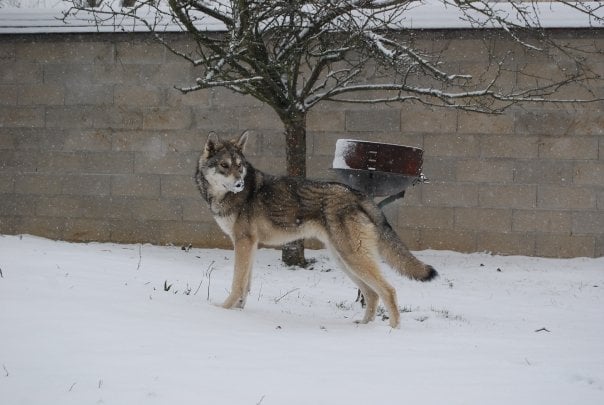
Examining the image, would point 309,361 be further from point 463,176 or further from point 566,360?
point 463,176

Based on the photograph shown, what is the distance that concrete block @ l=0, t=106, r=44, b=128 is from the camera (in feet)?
30.8

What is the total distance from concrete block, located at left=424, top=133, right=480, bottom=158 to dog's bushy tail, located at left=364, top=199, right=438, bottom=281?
→ 3.26 meters

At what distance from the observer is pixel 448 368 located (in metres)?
3.86

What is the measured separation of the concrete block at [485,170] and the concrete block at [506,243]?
2.34 feet

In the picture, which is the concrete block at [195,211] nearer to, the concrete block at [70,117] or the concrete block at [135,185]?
the concrete block at [135,185]

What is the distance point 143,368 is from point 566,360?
268 centimetres

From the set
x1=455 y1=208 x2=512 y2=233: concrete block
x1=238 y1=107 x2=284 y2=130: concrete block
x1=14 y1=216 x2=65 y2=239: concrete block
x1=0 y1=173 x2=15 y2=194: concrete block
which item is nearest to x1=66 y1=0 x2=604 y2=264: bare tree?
x1=238 y1=107 x2=284 y2=130: concrete block

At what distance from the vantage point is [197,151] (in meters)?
8.97

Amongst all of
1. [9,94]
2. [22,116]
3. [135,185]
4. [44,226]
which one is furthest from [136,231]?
[9,94]

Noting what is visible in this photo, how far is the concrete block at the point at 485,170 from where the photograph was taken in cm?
834

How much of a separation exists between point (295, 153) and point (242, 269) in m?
2.73

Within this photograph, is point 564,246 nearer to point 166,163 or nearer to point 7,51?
point 166,163

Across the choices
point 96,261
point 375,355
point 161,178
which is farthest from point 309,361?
point 161,178

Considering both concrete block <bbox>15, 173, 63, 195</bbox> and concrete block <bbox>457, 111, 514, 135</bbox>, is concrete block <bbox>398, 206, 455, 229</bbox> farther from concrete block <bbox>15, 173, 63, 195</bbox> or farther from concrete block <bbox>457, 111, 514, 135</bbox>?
concrete block <bbox>15, 173, 63, 195</bbox>
